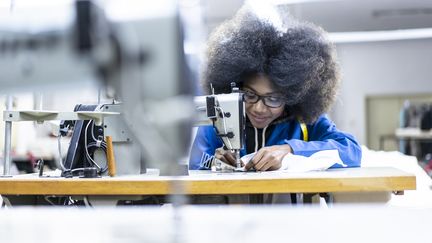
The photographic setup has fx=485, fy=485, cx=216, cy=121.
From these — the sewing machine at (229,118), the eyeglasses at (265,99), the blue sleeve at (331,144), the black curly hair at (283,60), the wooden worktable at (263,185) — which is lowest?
the wooden worktable at (263,185)

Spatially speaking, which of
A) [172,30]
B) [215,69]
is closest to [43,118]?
[215,69]

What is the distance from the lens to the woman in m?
1.71

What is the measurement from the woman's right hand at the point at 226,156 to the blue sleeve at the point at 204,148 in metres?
0.08

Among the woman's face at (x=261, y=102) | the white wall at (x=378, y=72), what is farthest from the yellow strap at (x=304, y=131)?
the white wall at (x=378, y=72)

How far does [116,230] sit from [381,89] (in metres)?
7.76

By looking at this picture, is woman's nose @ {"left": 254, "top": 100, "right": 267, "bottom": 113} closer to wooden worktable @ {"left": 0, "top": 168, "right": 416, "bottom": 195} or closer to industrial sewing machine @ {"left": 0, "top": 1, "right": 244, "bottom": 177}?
wooden worktable @ {"left": 0, "top": 168, "right": 416, "bottom": 195}

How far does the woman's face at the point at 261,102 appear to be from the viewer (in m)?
1.67

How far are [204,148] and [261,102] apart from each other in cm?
28

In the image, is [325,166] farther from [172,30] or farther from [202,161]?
[172,30]

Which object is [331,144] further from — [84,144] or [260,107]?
[84,144]

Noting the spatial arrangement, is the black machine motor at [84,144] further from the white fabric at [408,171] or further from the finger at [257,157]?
the white fabric at [408,171]

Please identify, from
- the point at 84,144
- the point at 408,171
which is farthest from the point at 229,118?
the point at 408,171

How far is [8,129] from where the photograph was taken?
146 cm

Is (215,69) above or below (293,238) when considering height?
above
